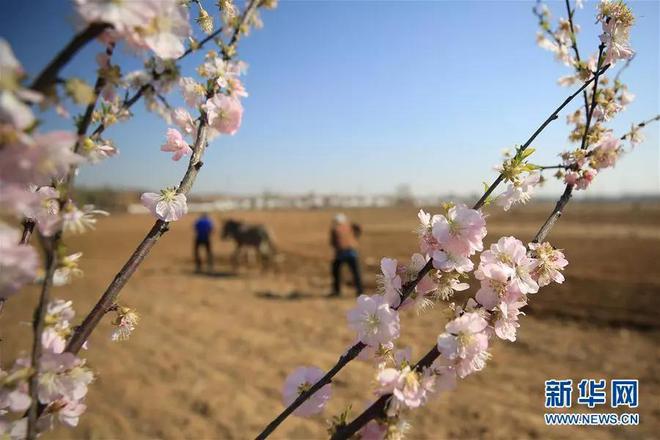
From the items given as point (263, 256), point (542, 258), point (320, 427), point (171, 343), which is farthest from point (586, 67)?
point (263, 256)

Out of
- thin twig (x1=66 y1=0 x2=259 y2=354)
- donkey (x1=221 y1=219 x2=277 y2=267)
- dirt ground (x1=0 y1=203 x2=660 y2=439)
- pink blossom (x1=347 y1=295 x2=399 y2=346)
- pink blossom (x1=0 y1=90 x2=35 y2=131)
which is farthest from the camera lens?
donkey (x1=221 y1=219 x2=277 y2=267)

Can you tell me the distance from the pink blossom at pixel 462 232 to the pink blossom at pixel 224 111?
643 mm

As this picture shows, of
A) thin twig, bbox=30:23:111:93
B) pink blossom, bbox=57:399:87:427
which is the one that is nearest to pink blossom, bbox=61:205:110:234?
thin twig, bbox=30:23:111:93

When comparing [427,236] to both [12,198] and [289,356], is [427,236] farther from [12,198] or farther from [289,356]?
[289,356]

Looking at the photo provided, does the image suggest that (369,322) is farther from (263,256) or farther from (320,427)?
(263,256)

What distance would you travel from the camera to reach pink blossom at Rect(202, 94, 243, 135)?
3.87 ft

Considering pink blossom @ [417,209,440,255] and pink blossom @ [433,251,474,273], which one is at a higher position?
pink blossom @ [417,209,440,255]

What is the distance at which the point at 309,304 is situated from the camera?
8.88 m

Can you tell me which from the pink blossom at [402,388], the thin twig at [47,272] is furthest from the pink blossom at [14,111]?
the pink blossom at [402,388]

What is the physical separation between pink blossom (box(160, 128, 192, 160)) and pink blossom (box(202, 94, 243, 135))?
0.57ft

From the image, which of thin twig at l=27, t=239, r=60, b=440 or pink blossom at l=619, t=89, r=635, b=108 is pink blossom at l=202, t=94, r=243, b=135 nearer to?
thin twig at l=27, t=239, r=60, b=440

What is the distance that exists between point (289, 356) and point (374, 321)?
508 cm

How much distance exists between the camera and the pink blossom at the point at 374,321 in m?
1.06

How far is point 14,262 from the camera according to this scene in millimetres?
668
